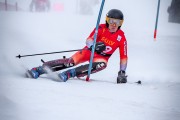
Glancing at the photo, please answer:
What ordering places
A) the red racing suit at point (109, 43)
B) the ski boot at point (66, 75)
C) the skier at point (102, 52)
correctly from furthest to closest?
the red racing suit at point (109, 43) → the skier at point (102, 52) → the ski boot at point (66, 75)

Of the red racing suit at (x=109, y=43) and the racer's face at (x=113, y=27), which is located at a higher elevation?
the racer's face at (x=113, y=27)

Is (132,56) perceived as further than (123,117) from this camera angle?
Yes

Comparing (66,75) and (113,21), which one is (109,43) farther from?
(66,75)

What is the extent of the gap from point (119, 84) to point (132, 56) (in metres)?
2.86

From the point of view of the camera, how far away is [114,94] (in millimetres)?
2805

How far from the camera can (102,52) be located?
3.57 metres

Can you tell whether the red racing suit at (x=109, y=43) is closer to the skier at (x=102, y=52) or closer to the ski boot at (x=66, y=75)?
the skier at (x=102, y=52)

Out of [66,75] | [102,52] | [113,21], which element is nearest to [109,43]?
[102,52]

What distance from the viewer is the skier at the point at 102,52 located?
3416 mm

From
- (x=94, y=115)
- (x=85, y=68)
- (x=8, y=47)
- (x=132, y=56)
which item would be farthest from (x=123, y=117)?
(x=132, y=56)

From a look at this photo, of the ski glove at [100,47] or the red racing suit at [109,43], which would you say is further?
the red racing suit at [109,43]

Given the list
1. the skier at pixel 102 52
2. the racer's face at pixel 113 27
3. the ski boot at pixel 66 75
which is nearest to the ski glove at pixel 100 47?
the skier at pixel 102 52

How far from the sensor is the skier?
342cm

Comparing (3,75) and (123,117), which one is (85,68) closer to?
(3,75)
